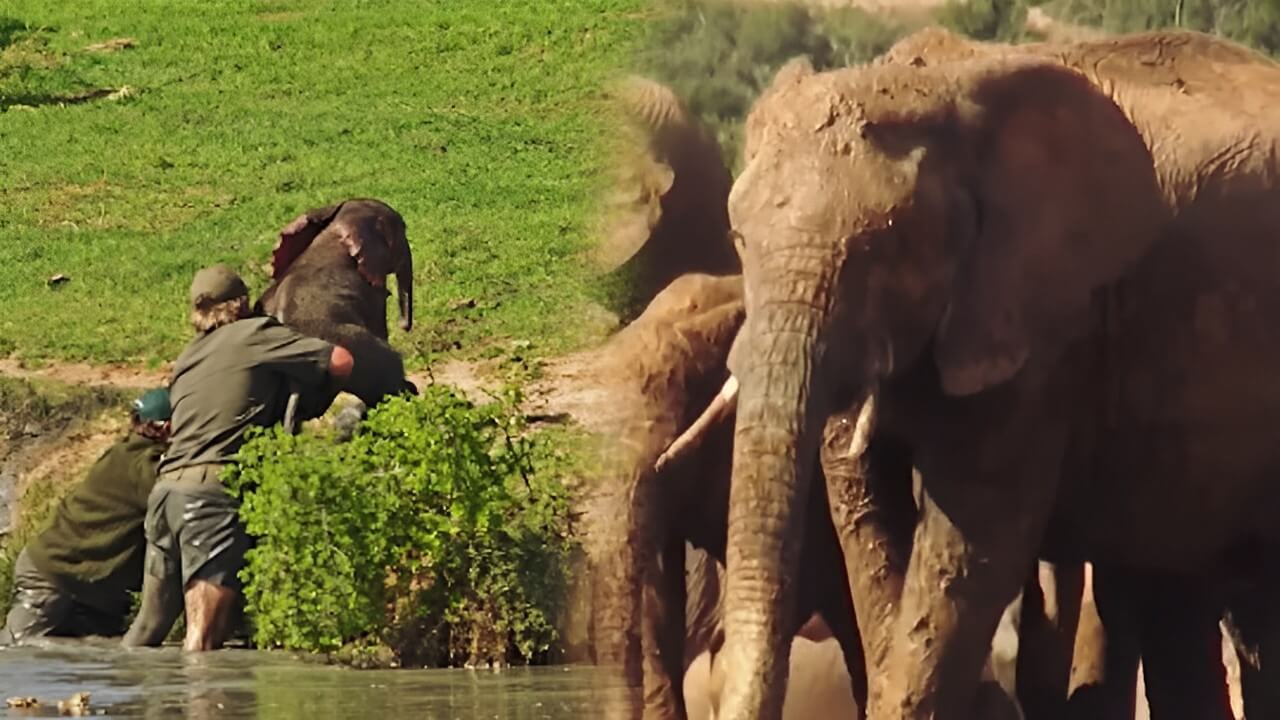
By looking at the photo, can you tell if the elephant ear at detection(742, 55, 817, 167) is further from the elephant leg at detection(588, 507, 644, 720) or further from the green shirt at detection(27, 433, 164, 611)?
the green shirt at detection(27, 433, 164, 611)

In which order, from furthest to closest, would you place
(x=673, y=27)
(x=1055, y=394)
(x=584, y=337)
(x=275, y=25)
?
(x=275, y=25) → (x=584, y=337) → (x=673, y=27) → (x=1055, y=394)

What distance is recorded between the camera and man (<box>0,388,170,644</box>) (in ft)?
37.1

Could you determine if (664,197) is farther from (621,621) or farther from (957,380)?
(957,380)

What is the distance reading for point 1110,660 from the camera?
8.14 meters

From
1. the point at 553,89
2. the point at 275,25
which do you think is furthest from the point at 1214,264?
the point at 275,25

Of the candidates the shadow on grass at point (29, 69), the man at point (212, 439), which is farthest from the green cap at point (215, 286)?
the shadow on grass at point (29, 69)

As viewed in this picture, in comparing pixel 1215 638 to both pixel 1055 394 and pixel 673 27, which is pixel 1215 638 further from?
pixel 673 27

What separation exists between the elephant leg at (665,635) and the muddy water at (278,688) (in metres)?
0.52

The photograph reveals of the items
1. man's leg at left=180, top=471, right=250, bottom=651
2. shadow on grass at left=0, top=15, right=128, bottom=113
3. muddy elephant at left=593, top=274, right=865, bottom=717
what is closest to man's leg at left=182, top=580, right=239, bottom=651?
man's leg at left=180, top=471, right=250, bottom=651

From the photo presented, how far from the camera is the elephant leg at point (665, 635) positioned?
25.2ft

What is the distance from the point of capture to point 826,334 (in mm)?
6207

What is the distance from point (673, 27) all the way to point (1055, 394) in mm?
5353

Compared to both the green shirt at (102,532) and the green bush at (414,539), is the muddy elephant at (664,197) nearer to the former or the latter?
the green bush at (414,539)

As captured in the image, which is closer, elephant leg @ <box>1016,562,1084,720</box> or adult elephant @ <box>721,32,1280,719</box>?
adult elephant @ <box>721,32,1280,719</box>
